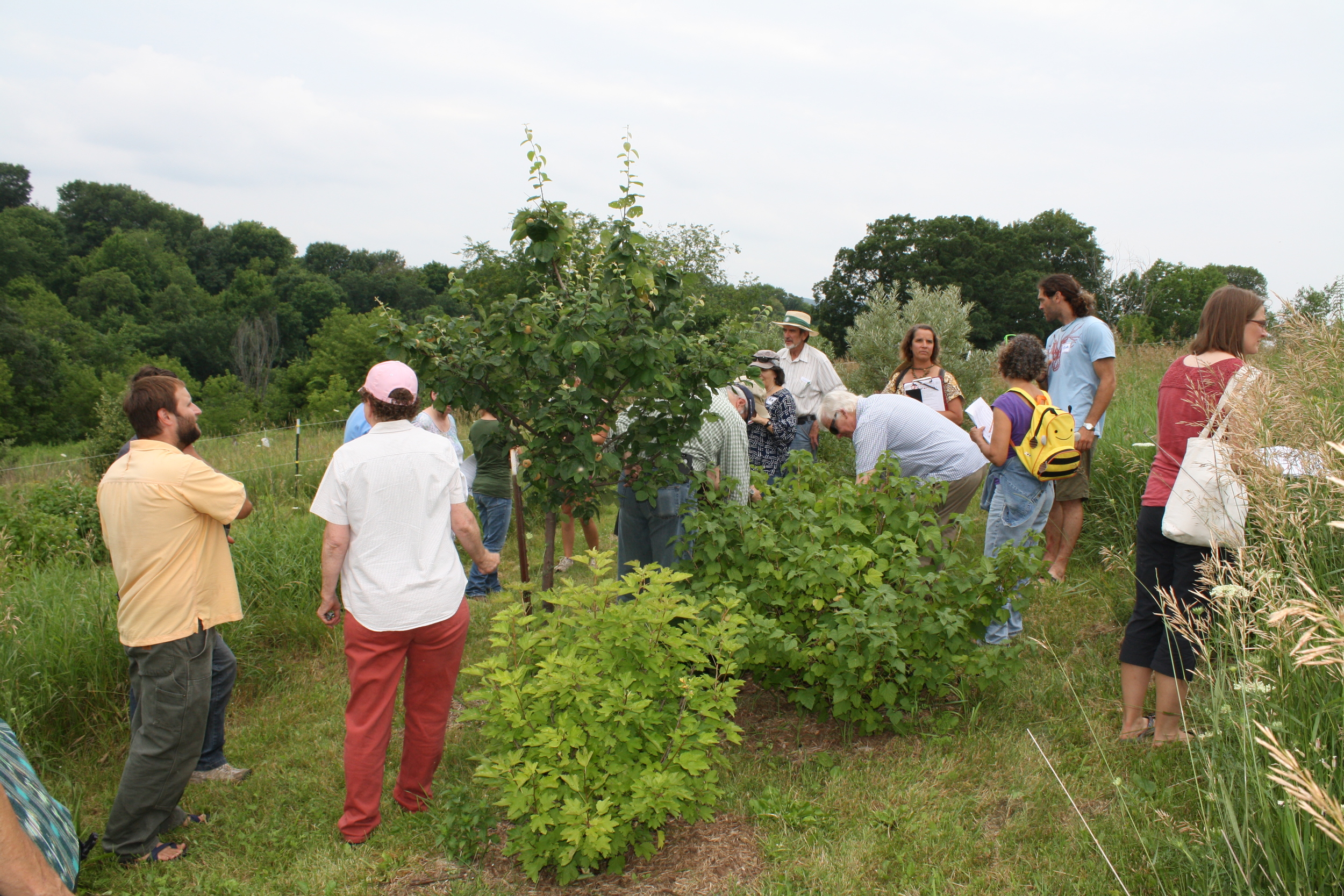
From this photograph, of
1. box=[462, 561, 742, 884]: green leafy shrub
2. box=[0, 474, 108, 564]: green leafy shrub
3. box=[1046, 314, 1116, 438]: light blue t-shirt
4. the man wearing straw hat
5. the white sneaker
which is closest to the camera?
box=[462, 561, 742, 884]: green leafy shrub

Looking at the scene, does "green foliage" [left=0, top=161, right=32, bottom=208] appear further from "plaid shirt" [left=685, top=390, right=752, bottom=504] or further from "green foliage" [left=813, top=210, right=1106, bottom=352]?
"plaid shirt" [left=685, top=390, right=752, bottom=504]

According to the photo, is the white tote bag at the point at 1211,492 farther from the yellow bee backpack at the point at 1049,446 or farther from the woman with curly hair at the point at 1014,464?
the woman with curly hair at the point at 1014,464

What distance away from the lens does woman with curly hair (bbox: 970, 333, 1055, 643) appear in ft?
15.2

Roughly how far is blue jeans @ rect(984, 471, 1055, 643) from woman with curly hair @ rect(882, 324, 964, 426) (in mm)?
1352

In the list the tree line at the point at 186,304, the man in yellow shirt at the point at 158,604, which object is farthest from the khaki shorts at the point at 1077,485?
the tree line at the point at 186,304

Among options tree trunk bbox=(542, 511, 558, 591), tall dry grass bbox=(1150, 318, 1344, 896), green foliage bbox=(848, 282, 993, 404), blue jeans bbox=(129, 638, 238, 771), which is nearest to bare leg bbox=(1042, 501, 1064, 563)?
tall dry grass bbox=(1150, 318, 1344, 896)

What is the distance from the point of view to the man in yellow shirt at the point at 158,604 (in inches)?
124

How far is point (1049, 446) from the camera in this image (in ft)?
14.7

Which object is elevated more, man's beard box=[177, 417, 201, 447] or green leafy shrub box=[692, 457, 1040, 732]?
man's beard box=[177, 417, 201, 447]

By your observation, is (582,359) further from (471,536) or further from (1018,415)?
(1018,415)

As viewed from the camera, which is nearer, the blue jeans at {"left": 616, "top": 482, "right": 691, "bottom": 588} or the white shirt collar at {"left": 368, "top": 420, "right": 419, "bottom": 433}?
the white shirt collar at {"left": 368, "top": 420, "right": 419, "bottom": 433}

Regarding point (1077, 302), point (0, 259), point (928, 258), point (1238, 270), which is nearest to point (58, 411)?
point (0, 259)

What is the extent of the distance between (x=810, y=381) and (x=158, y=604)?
491 centimetres

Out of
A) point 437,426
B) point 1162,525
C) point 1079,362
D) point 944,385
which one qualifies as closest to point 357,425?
point 437,426
